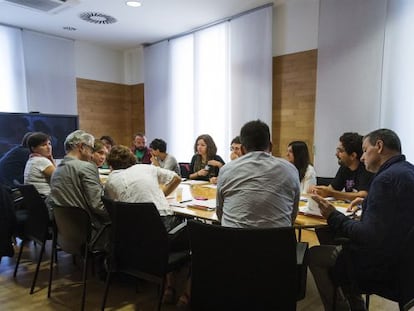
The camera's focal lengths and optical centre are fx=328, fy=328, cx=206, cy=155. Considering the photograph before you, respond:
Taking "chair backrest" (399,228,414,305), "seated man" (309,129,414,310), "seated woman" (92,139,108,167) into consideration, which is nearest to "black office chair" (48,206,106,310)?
Result: "seated woman" (92,139,108,167)

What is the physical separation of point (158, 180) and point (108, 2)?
3.00 metres

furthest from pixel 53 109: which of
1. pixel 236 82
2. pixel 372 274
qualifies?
pixel 372 274

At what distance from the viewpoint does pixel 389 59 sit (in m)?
3.53

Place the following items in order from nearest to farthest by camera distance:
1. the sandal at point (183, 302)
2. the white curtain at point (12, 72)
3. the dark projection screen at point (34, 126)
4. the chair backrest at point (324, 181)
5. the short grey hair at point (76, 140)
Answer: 1. the sandal at point (183, 302)
2. the short grey hair at point (76, 140)
3. the chair backrest at point (324, 181)
4. the dark projection screen at point (34, 126)
5. the white curtain at point (12, 72)

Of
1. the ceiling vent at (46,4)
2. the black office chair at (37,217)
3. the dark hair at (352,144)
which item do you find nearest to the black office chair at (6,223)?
the black office chair at (37,217)

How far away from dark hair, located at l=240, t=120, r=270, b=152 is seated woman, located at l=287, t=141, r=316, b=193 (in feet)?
4.32

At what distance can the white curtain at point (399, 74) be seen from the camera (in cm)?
331

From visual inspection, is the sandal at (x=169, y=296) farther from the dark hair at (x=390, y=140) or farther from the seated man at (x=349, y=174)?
the dark hair at (x=390, y=140)

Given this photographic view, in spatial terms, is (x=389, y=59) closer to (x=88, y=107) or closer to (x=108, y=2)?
(x=108, y=2)

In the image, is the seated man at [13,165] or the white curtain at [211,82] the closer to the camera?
the seated man at [13,165]

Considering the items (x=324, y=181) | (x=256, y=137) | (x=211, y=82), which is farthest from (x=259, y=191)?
(x=211, y=82)

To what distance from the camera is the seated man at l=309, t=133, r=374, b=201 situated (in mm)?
2477

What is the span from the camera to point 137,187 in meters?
2.13

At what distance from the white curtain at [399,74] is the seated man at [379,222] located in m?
1.98
